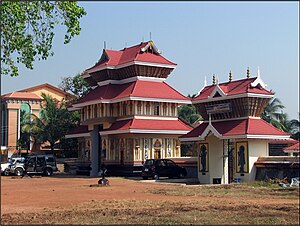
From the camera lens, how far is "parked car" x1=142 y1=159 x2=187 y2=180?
34.9m

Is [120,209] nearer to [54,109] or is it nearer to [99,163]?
[99,163]

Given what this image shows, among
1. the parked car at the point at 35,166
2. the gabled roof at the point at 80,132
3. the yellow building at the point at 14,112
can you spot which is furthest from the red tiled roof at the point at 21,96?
the parked car at the point at 35,166

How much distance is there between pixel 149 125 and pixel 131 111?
80.3 inches

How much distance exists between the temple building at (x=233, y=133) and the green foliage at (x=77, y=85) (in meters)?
25.8

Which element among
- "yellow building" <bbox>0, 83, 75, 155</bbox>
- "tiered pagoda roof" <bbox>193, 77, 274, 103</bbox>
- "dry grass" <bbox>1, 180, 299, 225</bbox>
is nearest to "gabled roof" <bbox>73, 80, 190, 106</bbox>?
"tiered pagoda roof" <bbox>193, 77, 274, 103</bbox>

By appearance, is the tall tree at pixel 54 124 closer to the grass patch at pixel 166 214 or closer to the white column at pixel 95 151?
the white column at pixel 95 151

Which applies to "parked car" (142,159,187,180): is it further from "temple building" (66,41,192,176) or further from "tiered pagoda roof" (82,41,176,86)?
"tiered pagoda roof" (82,41,176,86)

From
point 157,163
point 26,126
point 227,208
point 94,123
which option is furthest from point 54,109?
point 227,208

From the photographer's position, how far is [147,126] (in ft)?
131

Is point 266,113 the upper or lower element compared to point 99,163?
upper

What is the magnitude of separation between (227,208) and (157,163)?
19344 mm

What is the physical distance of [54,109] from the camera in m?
54.2

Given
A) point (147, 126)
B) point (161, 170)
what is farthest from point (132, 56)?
point (161, 170)

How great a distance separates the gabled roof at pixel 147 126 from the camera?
3922 cm
